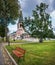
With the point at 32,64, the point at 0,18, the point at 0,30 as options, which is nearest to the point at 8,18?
the point at 0,18

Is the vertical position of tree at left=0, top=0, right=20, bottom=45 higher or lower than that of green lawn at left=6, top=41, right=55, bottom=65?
higher

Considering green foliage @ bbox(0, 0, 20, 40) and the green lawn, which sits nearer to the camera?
the green lawn

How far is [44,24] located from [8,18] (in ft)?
52.7

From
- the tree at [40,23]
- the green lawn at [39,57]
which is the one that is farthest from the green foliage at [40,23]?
the green lawn at [39,57]

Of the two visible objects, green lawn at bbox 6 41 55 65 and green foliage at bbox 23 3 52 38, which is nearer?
green lawn at bbox 6 41 55 65

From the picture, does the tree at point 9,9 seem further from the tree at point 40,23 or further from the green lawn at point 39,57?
the green lawn at point 39,57

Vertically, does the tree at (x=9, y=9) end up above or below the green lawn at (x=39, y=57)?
above

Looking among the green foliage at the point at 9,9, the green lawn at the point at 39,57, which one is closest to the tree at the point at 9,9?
the green foliage at the point at 9,9

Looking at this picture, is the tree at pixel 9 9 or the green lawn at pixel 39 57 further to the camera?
the tree at pixel 9 9

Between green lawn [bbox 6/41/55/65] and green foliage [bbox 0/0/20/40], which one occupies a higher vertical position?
green foliage [bbox 0/0/20/40]

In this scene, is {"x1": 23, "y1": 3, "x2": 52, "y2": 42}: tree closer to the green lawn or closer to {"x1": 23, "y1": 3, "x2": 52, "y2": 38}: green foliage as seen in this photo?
{"x1": 23, "y1": 3, "x2": 52, "y2": 38}: green foliage

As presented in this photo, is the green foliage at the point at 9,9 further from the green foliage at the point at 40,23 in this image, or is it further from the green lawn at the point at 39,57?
the green lawn at the point at 39,57

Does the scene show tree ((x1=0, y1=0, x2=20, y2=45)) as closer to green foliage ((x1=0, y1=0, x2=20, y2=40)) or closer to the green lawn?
green foliage ((x1=0, y1=0, x2=20, y2=40))

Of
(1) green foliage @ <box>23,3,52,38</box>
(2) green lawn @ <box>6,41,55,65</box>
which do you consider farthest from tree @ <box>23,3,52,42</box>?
(2) green lawn @ <box>6,41,55,65</box>
